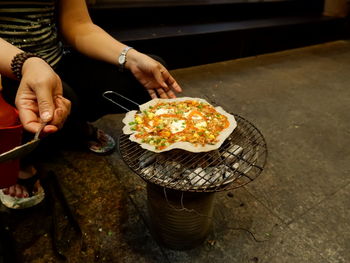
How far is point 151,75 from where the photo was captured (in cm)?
223

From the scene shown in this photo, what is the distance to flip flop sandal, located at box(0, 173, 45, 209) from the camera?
231 cm

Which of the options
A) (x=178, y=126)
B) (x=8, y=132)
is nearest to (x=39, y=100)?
(x=8, y=132)

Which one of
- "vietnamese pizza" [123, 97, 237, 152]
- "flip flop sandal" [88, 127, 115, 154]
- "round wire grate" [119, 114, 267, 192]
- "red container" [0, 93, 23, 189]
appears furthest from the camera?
"flip flop sandal" [88, 127, 115, 154]

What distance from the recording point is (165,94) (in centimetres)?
234

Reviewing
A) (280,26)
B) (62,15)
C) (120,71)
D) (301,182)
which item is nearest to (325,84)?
(280,26)

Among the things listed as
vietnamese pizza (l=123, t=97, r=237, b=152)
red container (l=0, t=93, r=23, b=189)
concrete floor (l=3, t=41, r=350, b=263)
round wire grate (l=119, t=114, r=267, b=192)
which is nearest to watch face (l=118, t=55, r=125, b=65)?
vietnamese pizza (l=123, t=97, r=237, b=152)

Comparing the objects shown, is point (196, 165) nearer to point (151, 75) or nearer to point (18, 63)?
point (151, 75)

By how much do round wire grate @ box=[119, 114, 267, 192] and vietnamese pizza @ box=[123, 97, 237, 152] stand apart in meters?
0.07

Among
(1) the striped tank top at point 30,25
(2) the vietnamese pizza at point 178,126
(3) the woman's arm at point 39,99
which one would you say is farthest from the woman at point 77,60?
(3) the woman's arm at point 39,99

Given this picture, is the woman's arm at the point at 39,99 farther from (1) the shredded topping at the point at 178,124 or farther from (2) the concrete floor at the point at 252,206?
(2) the concrete floor at the point at 252,206

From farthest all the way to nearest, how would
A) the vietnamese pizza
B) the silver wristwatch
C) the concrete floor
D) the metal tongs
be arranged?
the silver wristwatch
the concrete floor
the vietnamese pizza
the metal tongs

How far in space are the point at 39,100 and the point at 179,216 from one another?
113cm

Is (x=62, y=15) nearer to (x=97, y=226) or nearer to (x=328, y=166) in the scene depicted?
(x=97, y=226)

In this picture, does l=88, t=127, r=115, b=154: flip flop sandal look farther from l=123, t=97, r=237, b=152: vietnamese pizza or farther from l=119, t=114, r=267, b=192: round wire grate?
l=119, t=114, r=267, b=192: round wire grate
